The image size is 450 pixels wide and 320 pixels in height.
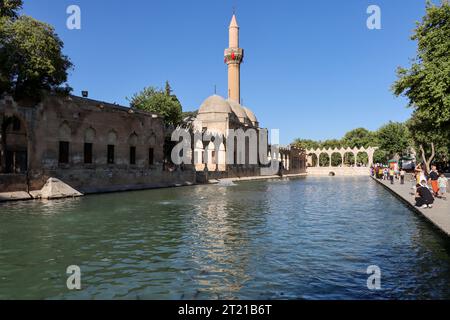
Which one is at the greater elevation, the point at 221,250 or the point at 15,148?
the point at 15,148

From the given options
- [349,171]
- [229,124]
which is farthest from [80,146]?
[349,171]

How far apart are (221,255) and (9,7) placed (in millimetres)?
17378

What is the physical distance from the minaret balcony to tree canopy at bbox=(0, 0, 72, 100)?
4175cm

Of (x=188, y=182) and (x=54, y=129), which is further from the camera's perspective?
(x=188, y=182)

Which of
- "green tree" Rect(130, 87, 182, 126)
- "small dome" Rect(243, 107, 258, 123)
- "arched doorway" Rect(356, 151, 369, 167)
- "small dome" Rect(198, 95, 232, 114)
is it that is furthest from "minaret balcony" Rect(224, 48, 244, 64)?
"arched doorway" Rect(356, 151, 369, 167)

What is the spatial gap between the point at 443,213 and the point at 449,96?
8088 millimetres

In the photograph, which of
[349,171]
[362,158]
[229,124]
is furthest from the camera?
[362,158]

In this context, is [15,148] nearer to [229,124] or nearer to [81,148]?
[81,148]

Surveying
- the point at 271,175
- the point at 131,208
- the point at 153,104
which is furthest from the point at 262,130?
the point at 131,208

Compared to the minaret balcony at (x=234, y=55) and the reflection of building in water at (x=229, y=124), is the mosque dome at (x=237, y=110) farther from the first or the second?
the minaret balcony at (x=234, y=55)

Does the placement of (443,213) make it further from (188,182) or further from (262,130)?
(262,130)

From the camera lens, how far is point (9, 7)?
19.2 meters
